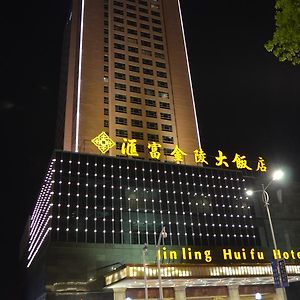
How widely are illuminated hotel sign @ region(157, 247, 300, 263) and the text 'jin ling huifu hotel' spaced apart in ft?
0.46

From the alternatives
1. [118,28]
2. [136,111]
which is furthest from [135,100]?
[118,28]

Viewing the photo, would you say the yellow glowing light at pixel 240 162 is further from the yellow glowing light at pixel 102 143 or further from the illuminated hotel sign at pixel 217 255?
the yellow glowing light at pixel 102 143

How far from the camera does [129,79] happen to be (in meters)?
73.7

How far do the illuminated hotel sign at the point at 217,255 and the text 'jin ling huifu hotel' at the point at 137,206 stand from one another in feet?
0.46

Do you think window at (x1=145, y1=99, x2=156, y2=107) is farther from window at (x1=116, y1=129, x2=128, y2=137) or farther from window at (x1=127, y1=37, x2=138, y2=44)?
window at (x1=127, y1=37, x2=138, y2=44)

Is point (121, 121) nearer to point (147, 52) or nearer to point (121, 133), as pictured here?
point (121, 133)

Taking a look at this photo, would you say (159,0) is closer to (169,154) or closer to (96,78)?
(96,78)

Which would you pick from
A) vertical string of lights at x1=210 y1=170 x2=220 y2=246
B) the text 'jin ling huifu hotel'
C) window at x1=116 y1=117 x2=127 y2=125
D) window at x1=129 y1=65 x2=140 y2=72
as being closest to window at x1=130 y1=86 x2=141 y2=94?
the text 'jin ling huifu hotel'

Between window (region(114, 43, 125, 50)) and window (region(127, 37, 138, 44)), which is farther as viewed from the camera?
window (region(127, 37, 138, 44))

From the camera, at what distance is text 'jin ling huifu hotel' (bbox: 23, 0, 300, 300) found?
43.6 m

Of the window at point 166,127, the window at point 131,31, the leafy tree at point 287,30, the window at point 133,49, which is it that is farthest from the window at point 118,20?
the leafy tree at point 287,30

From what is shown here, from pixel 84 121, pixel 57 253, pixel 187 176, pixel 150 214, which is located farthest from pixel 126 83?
pixel 57 253

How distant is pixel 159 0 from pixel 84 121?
39571 millimetres

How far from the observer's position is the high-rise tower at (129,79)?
67.4 m
